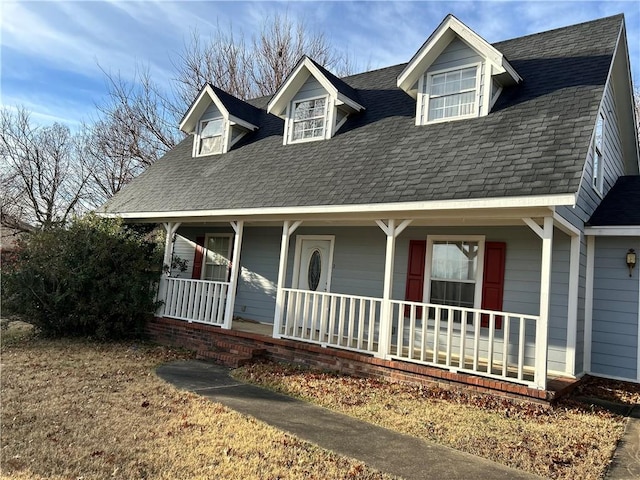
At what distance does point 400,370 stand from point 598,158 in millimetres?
5700

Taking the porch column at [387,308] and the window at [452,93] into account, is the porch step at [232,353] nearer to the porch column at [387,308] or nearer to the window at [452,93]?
the porch column at [387,308]

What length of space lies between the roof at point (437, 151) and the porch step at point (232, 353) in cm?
278

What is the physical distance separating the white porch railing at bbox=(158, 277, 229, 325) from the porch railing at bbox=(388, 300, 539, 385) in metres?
3.77

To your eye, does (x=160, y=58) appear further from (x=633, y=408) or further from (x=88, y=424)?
(x=633, y=408)

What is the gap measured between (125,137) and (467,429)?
23809mm

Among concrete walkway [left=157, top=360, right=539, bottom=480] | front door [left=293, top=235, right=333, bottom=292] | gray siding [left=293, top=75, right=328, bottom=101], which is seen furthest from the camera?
gray siding [left=293, top=75, right=328, bottom=101]

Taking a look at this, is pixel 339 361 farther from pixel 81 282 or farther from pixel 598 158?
pixel 598 158

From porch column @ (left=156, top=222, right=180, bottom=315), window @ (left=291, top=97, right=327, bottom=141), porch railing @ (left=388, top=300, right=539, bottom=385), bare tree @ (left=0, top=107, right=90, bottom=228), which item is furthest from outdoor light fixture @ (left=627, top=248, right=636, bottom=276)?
bare tree @ (left=0, top=107, right=90, bottom=228)

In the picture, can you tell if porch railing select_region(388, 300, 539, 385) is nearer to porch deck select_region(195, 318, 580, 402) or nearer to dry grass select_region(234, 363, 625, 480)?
porch deck select_region(195, 318, 580, 402)

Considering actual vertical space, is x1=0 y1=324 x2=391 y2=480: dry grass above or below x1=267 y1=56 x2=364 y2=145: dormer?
below

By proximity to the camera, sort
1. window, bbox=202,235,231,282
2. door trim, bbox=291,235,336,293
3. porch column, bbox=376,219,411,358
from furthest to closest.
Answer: window, bbox=202,235,231,282
door trim, bbox=291,235,336,293
porch column, bbox=376,219,411,358

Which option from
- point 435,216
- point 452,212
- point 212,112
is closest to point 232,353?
point 435,216

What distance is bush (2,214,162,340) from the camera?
941 centimetres

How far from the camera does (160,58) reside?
2281cm
